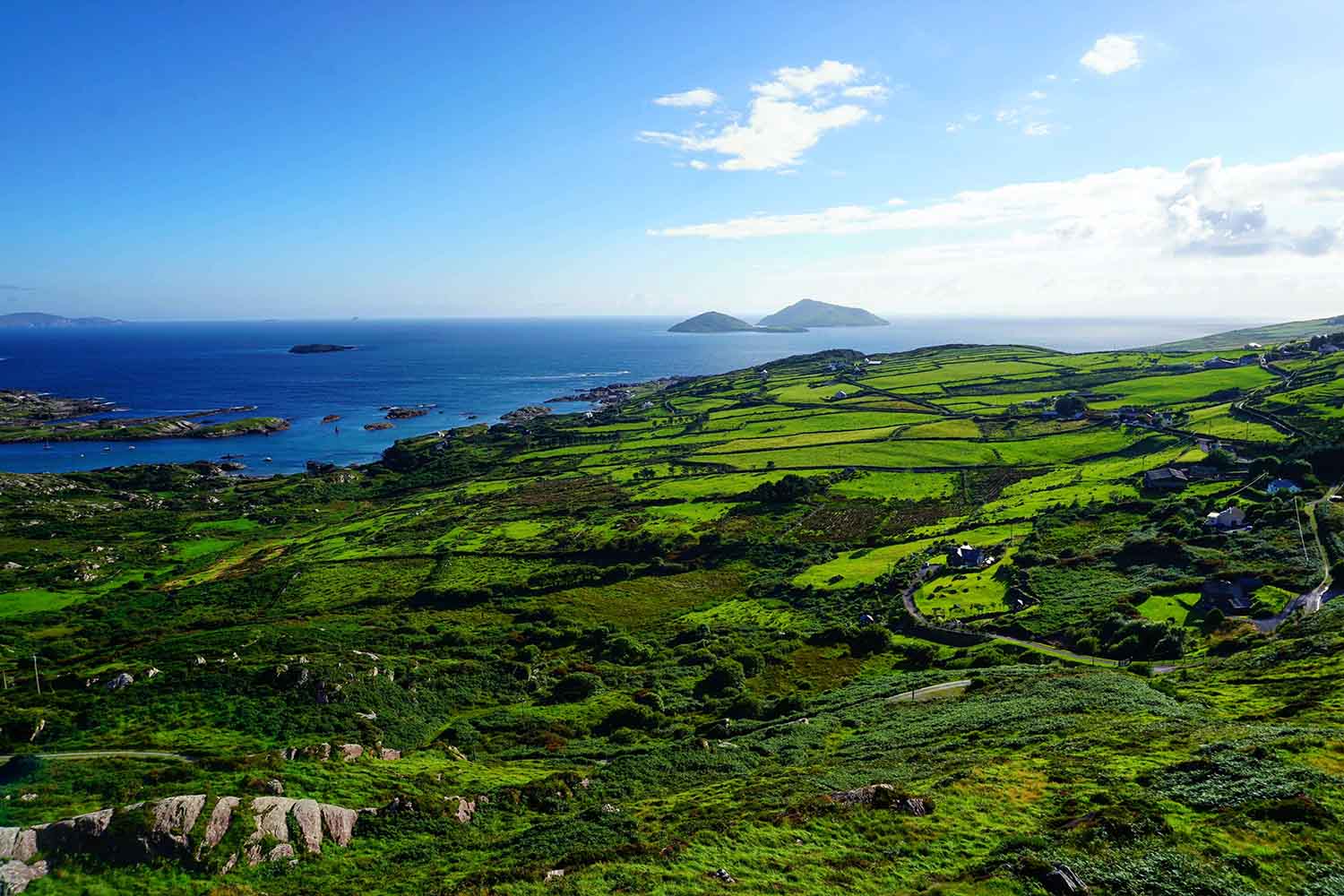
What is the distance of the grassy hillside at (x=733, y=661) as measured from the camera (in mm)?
20188

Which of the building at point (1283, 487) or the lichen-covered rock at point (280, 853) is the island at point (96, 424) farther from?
the building at point (1283, 487)

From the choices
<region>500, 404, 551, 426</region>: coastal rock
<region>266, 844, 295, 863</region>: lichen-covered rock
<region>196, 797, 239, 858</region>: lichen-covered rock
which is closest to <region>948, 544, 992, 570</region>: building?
<region>266, 844, 295, 863</region>: lichen-covered rock

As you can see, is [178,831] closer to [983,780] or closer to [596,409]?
[983,780]

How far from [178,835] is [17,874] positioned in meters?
3.64

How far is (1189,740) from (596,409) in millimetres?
178833

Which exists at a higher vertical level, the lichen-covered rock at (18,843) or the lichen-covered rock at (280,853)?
the lichen-covered rock at (18,843)

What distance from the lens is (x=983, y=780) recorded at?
23766 millimetres

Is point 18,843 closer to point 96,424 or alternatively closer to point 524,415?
point 524,415

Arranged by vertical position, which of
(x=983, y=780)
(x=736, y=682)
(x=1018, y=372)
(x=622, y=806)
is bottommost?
(x=736, y=682)

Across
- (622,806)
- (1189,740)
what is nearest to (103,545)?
(622,806)

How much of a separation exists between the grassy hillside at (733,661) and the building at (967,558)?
252cm

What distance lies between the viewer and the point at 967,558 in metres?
63.5

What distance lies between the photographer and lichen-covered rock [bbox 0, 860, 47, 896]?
716 inches

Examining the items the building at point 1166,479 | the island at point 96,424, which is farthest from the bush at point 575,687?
the island at point 96,424
